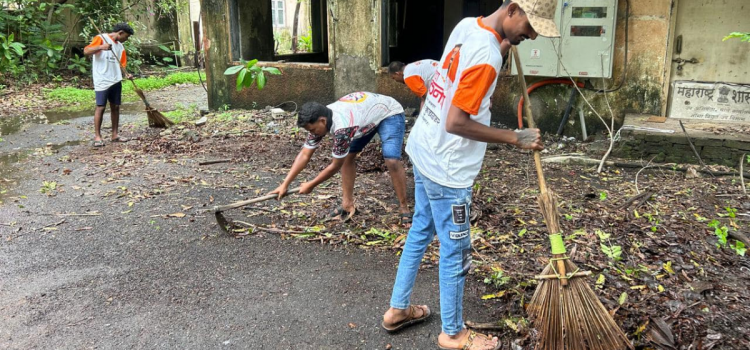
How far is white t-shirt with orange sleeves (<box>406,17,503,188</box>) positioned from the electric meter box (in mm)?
5395

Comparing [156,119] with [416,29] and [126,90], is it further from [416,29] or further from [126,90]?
[416,29]

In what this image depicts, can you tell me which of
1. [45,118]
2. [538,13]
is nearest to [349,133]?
→ [538,13]

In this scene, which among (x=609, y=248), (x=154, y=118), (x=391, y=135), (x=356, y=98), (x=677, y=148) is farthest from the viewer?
(x=154, y=118)

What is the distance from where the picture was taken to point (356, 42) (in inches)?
369

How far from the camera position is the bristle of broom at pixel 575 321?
9.76 ft

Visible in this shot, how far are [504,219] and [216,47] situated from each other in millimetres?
7272

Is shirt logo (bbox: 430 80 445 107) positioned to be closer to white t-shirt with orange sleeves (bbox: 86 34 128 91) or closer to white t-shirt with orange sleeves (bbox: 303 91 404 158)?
white t-shirt with orange sleeves (bbox: 303 91 404 158)

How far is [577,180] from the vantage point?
6.58 meters

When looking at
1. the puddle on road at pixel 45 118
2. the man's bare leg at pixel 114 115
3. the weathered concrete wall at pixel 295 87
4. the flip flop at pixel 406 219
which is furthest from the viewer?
the puddle on road at pixel 45 118

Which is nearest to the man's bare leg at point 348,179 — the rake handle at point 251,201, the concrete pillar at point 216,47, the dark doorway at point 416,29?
the rake handle at point 251,201

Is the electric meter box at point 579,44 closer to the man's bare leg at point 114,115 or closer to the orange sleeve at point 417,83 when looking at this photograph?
the orange sleeve at point 417,83

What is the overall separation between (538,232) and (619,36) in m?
4.37

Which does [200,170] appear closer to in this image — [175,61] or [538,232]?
[538,232]

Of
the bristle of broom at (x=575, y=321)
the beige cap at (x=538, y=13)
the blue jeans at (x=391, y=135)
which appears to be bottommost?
the bristle of broom at (x=575, y=321)
